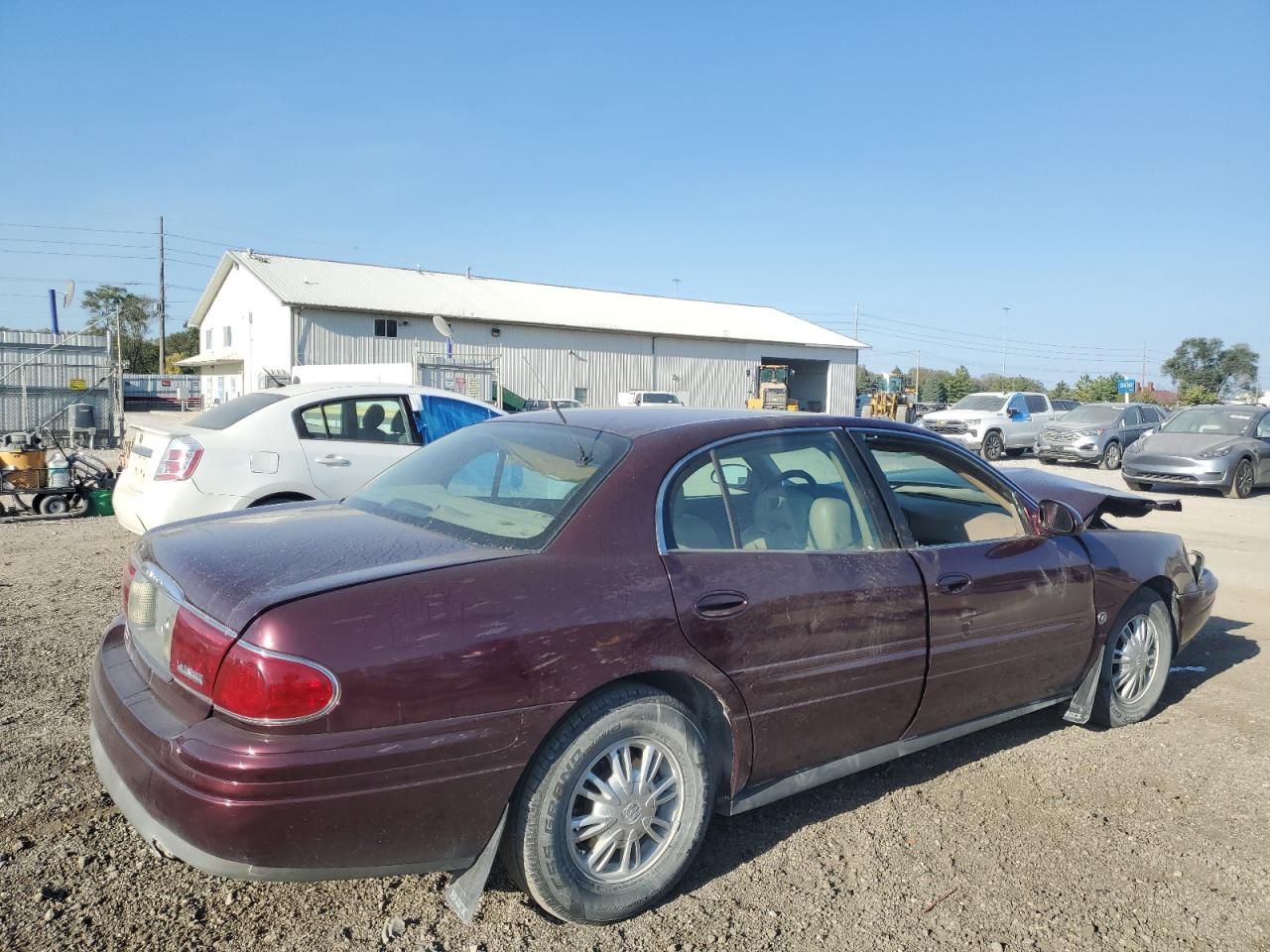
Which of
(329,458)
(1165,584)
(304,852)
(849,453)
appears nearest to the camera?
(304,852)

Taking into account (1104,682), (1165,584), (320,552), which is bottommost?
(1104,682)

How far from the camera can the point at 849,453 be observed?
3592 mm

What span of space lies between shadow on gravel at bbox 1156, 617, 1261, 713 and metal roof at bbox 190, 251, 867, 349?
31.8 meters

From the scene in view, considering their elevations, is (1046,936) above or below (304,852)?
below

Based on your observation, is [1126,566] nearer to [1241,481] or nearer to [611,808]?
[611,808]

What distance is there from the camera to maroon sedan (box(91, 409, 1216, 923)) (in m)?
2.31

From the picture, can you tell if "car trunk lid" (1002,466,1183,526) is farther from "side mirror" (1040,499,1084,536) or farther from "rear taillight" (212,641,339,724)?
"rear taillight" (212,641,339,724)

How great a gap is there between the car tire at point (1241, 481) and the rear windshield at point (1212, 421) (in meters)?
0.77

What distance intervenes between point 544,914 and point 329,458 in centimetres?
507

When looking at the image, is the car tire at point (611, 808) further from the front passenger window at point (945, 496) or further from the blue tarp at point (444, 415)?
the blue tarp at point (444, 415)

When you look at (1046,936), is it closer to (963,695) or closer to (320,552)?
(963,695)

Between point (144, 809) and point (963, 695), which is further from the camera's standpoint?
point (963, 695)

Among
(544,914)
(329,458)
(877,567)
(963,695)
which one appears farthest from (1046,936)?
(329,458)

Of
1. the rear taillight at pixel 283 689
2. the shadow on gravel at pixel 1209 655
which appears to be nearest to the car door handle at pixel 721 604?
the rear taillight at pixel 283 689
